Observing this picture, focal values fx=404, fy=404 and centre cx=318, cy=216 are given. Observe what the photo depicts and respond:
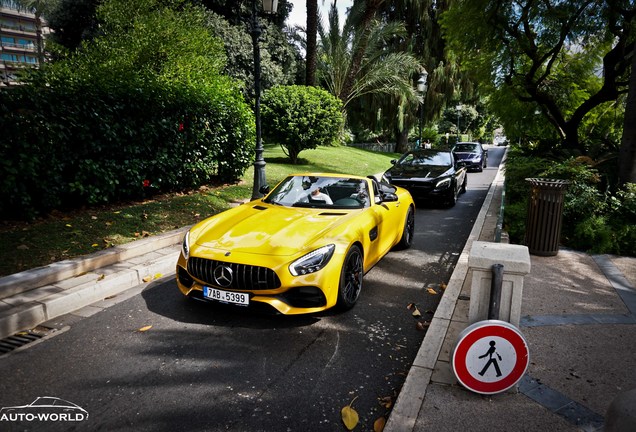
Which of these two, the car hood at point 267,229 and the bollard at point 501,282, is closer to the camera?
the bollard at point 501,282

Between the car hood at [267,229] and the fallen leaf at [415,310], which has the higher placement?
the car hood at [267,229]

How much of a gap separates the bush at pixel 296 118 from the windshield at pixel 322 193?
938 cm

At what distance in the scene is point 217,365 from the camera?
3.33 metres

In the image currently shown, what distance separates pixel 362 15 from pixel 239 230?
22340mm

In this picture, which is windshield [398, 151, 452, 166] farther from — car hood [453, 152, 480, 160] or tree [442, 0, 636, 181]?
car hood [453, 152, 480, 160]

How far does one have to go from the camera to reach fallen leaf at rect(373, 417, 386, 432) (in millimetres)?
2629

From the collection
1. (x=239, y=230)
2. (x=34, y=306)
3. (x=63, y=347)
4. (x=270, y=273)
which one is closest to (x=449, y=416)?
(x=270, y=273)

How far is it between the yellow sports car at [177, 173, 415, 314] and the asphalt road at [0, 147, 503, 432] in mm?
295

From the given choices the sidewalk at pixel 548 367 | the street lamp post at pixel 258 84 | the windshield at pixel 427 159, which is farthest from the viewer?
the windshield at pixel 427 159

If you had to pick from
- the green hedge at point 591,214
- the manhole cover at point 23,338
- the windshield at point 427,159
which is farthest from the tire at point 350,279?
the windshield at point 427,159

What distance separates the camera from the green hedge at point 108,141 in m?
6.03

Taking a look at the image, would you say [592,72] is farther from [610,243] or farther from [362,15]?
[362,15]

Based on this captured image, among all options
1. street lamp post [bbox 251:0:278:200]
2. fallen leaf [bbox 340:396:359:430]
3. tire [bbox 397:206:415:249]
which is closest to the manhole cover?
fallen leaf [bbox 340:396:359:430]

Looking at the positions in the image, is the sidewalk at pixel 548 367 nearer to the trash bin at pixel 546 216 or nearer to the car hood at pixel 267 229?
the trash bin at pixel 546 216
